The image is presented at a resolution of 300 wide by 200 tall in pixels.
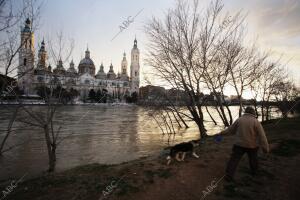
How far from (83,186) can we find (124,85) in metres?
167

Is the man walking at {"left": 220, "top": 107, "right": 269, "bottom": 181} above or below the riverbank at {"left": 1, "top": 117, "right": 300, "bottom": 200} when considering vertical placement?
above

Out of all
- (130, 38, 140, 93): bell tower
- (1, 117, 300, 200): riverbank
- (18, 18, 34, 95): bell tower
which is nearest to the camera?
(1, 117, 300, 200): riverbank

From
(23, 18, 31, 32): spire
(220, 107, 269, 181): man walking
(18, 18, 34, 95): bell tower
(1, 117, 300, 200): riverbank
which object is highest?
(23, 18, 31, 32): spire

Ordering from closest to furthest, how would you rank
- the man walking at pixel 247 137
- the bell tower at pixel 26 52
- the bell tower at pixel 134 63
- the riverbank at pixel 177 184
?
the riverbank at pixel 177 184 → the man walking at pixel 247 137 → the bell tower at pixel 26 52 → the bell tower at pixel 134 63

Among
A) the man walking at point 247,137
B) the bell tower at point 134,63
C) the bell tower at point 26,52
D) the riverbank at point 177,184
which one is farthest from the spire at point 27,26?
the bell tower at point 134,63

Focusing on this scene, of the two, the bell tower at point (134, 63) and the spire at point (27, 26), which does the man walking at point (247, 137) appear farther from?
the bell tower at point (134, 63)

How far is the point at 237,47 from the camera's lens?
55.0 feet

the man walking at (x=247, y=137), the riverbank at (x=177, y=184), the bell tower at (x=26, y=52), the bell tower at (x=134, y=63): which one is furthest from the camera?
the bell tower at (x=134, y=63)

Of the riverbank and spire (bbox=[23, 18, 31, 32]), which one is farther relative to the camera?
spire (bbox=[23, 18, 31, 32])

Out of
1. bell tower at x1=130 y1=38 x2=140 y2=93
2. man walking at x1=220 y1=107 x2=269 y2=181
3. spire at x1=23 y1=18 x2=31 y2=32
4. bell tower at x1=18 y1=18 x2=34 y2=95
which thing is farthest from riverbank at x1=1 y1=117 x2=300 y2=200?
bell tower at x1=130 y1=38 x2=140 y2=93

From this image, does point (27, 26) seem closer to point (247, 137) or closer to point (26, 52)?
point (26, 52)

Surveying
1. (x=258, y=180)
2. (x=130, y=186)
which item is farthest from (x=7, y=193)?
(x=258, y=180)

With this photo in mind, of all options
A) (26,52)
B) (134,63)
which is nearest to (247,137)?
(26,52)

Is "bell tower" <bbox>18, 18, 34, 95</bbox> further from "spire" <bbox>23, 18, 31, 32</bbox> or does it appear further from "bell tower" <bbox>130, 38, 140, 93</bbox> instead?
"bell tower" <bbox>130, 38, 140, 93</bbox>
